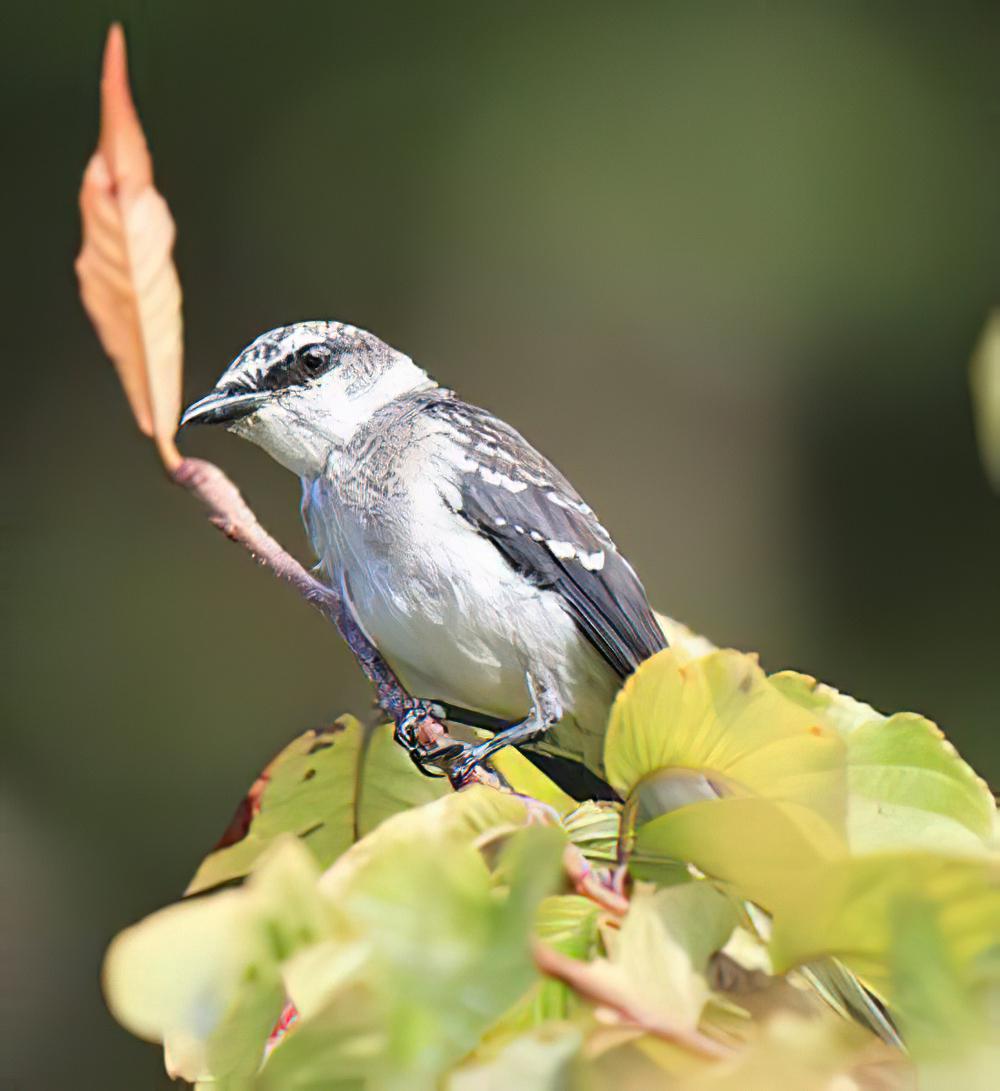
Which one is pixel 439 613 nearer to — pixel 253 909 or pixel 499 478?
pixel 499 478

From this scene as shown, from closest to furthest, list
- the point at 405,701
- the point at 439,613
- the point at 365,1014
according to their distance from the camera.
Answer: the point at 365,1014 < the point at 405,701 < the point at 439,613

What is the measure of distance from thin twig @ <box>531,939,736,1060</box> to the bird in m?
0.31

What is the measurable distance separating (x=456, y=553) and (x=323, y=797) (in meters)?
0.20

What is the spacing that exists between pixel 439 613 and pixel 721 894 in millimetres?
317

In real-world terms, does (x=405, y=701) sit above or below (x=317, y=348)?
below

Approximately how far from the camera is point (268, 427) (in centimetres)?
65

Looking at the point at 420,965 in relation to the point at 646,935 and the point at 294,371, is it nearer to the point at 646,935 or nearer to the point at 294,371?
the point at 646,935

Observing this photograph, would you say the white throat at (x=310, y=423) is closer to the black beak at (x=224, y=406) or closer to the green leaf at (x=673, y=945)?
the black beak at (x=224, y=406)

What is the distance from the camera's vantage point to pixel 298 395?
0.65m

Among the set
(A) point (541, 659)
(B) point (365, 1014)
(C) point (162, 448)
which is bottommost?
(A) point (541, 659)

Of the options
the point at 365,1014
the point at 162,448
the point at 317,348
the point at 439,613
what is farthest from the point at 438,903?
the point at 317,348

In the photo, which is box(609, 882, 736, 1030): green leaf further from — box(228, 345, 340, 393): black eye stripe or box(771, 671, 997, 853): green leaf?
box(228, 345, 340, 393): black eye stripe

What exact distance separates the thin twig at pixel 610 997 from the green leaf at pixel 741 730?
72mm

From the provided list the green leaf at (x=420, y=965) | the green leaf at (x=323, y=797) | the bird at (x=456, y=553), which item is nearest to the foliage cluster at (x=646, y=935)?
the green leaf at (x=420, y=965)
